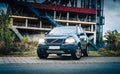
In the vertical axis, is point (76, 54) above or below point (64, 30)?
below

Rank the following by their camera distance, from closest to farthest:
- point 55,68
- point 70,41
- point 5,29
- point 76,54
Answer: point 55,68 → point 70,41 → point 76,54 → point 5,29

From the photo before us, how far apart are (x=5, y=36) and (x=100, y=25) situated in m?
49.4

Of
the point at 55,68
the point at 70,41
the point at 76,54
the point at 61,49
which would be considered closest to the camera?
the point at 55,68

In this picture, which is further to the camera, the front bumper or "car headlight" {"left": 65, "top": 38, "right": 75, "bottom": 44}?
"car headlight" {"left": 65, "top": 38, "right": 75, "bottom": 44}

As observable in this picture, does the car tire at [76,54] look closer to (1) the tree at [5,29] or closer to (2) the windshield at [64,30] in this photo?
(2) the windshield at [64,30]

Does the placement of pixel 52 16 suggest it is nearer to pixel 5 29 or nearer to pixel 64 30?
pixel 5 29

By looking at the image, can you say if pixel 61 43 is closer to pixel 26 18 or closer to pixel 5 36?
pixel 5 36

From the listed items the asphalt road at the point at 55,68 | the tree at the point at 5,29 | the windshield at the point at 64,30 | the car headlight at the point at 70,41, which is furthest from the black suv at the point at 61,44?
the tree at the point at 5,29

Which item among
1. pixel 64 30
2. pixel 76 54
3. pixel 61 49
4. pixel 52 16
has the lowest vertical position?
pixel 52 16

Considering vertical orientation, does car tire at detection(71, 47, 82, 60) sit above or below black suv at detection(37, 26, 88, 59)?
below

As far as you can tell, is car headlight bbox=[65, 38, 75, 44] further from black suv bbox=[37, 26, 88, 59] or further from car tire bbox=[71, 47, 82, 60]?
car tire bbox=[71, 47, 82, 60]

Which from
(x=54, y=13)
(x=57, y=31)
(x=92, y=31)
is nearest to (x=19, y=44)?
(x=57, y=31)

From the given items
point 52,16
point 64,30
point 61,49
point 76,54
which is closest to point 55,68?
point 61,49

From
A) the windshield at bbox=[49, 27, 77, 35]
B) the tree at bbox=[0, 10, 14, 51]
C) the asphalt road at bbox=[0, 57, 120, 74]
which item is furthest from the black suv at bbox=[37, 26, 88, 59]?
the tree at bbox=[0, 10, 14, 51]
